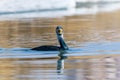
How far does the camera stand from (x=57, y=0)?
4066cm

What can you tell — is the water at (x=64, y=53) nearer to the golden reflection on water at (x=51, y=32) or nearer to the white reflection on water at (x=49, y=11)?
the golden reflection on water at (x=51, y=32)

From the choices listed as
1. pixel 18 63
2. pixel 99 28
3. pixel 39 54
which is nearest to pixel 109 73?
pixel 18 63

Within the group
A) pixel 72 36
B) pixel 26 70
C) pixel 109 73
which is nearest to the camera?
pixel 109 73

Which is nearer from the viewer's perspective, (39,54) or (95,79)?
(95,79)

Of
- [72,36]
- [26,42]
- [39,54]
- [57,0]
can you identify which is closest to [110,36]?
[72,36]

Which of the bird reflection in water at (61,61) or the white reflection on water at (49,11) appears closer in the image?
the bird reflection in water at (61,61)

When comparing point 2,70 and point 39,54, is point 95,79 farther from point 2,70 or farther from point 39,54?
point 39,54

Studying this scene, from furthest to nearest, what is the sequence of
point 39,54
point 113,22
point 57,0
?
1. point 57,0
2. point 113,22
3. point 39,54

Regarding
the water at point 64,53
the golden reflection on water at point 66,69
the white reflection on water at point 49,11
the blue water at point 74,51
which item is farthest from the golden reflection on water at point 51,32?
the white reflection on water at point 49,11

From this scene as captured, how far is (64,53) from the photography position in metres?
15.9

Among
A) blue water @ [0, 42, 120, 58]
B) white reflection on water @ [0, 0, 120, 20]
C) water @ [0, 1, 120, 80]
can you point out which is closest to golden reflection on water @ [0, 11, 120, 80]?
water @ [0, 1, 120, 80]

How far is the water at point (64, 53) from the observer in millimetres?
12047

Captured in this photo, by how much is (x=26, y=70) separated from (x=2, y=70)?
0.56 metres

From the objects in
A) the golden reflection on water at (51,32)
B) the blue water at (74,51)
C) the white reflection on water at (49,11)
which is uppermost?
the white reflection on water at (49,11)
